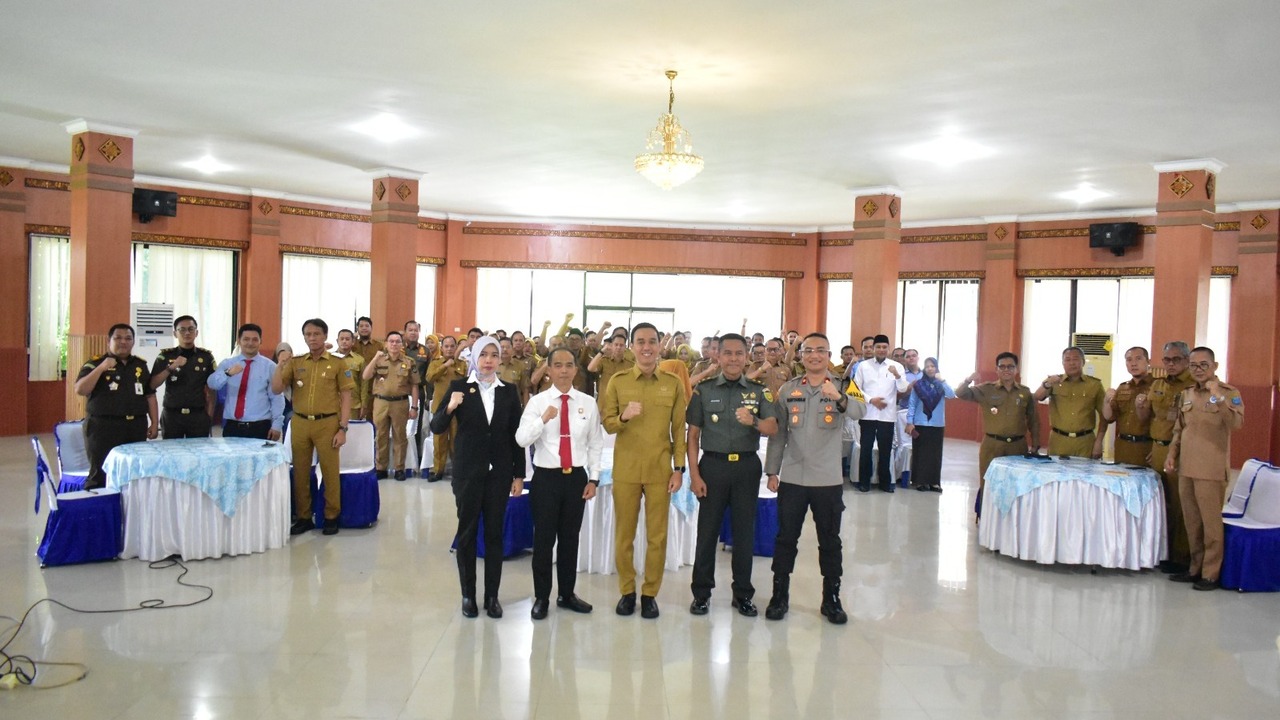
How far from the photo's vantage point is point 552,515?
5223 mm

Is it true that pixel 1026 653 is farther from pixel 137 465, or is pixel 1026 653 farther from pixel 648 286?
pixel 648 286

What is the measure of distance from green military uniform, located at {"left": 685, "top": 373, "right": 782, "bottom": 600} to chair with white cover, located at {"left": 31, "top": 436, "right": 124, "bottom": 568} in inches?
158

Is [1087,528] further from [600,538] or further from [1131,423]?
[600,538]

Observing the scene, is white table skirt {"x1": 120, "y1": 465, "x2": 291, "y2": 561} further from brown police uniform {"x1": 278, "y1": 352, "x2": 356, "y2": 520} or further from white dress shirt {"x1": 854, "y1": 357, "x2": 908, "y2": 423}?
white dress shirt {"x1": 854, "y1": 357, "x2": 908, "y2": 423}

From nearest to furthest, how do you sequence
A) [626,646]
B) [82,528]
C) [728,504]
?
1. [626,646]
2. [728,504]
3. [82,528]

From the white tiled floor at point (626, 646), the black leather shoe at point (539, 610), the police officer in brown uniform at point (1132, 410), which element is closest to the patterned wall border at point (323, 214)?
the white tiled floor at point (626, 646)

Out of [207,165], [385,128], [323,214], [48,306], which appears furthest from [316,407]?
[323,214]

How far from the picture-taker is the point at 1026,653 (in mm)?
4914

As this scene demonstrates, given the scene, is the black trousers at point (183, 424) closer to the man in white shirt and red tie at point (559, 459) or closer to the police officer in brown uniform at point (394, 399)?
the police officer in brown uniform at point (394, 399)

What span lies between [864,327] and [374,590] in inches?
331

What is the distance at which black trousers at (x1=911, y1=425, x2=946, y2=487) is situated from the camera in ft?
33.7

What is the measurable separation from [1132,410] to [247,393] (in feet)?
23.0

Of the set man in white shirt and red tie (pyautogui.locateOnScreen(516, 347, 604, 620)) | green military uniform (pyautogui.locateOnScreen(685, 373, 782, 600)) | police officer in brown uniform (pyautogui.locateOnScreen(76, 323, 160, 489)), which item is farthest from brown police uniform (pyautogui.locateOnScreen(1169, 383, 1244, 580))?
police officer in brown uniform (pyautogui.locateOnScreen(76, 323, 160, 489))

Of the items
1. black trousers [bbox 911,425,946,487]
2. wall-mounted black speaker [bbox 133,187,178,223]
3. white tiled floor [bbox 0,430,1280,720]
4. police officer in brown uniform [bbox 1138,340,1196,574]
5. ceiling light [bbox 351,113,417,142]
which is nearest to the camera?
white tiled floor [bbox 0,430,1280,720]
